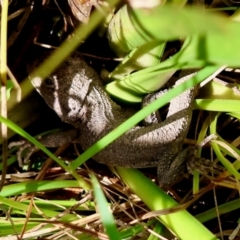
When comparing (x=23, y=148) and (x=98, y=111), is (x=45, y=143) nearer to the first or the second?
(x=23, y=148)

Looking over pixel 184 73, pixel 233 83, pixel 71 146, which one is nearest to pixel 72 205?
pixel 71 146

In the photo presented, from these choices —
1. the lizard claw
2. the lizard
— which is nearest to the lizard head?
the lizard

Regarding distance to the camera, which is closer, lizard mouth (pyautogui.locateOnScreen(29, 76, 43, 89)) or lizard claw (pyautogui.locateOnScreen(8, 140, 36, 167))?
lizard mouth (pyautogui.locateOnScreen(29, 76, 43, 89))

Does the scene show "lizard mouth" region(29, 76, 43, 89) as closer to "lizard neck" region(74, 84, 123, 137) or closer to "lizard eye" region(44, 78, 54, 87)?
"lizard eye" region(44, 78, 54, 87)

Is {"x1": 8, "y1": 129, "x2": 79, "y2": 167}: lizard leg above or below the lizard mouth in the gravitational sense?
below

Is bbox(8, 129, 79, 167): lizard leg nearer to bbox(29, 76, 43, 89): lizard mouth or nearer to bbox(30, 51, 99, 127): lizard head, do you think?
bbox(30, 51, 99, 127): lizard head

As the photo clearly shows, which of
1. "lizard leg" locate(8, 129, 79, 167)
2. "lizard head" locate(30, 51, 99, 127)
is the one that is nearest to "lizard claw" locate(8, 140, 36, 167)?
"lizard leg" locate(8, 129, 79, 167)

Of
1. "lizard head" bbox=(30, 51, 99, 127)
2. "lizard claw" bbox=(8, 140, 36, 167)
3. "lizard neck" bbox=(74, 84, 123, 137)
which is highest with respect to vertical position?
"lizard head" bbox=(30, 51, 99, 127)

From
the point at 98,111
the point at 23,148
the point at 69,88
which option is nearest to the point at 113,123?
the point at 98,111
